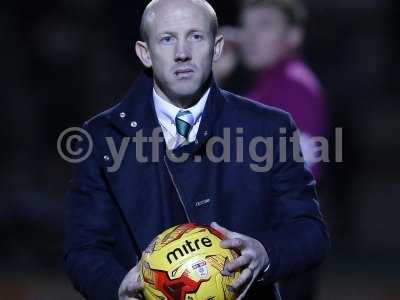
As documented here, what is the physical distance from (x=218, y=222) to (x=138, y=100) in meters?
0.51

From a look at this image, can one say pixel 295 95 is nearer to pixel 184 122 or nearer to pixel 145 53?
pixel 145 53

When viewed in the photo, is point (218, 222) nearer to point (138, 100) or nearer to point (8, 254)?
point (138, 100)

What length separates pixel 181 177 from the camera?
4.27 m

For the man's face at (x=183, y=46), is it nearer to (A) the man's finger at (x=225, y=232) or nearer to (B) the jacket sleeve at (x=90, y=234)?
(B) the jacket sleeve at (x=90, y=234)

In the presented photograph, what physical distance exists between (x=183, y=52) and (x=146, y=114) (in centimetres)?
26

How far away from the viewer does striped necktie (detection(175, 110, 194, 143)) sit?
4309 mm

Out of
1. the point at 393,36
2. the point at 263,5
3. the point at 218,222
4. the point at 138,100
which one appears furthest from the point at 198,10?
the point at 393,36

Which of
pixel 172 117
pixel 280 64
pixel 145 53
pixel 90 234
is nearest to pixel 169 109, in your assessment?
pixel 172 117

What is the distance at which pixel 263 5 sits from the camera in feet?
22.1

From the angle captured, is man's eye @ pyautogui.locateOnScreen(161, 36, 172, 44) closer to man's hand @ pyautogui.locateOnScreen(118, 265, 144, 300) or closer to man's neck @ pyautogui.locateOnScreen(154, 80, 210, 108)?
man's neck @ pyautogui.locateOnScreen(154, 80, 210, 108)

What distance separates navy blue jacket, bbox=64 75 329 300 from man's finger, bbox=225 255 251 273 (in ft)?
0.85

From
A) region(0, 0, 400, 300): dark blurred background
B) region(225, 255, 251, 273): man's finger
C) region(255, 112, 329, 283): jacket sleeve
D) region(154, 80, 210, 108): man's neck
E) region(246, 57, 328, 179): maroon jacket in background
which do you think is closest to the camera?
region(225, 255, 251, 273): man's finger

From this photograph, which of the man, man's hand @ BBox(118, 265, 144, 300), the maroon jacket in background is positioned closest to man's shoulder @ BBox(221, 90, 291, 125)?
the man

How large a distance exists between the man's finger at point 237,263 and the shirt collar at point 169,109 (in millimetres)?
593
